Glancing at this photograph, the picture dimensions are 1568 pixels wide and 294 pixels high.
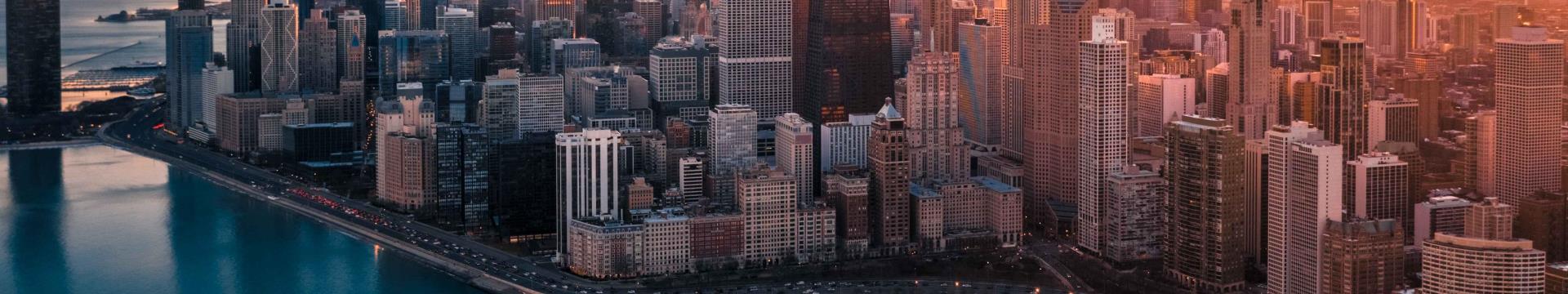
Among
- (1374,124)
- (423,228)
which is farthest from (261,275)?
(1374,124)

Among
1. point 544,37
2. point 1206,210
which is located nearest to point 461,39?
point 544,37

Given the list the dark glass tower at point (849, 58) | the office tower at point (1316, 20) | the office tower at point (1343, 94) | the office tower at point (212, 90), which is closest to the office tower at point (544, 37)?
the office tower at point (212, 90)

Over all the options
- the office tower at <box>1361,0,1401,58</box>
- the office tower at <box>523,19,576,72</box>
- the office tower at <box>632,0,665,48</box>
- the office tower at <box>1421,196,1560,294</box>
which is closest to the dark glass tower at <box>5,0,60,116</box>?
the office tower at <box>523,19,576,72</box>

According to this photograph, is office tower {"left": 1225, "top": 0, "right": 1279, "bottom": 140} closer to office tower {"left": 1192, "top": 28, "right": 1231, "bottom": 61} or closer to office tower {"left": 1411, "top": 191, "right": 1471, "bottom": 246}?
office tower {"left": 1192, "top": 28, "right": 1231, "bottom": 61}

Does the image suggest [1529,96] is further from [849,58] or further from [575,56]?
[575,56]

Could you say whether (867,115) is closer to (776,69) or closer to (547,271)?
(776,69)

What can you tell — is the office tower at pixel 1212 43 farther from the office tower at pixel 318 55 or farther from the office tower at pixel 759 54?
the office tower at pixel 318 55
